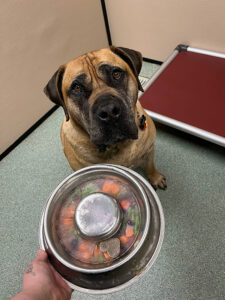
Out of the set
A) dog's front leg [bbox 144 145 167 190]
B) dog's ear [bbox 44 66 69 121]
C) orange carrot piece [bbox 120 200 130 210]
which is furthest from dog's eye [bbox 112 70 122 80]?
dog's front leg [bbox 144 145 167 190]

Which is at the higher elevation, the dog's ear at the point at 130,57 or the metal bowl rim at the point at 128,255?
the dog's ear at the point at 130,57

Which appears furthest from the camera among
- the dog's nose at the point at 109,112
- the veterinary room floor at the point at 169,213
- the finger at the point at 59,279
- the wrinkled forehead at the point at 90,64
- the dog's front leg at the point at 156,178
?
the dog's front leg at the point at 156,178

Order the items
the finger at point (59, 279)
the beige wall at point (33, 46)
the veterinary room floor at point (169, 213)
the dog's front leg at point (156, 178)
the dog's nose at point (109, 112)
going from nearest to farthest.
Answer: the finger at point (59, 279)
the dog's nose at point (109, 112)
the veterinary room floor at point (169, 213)
the dog's front leg at point (156, 178)
the beige wall at point (33, 46)

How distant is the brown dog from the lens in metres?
1.07

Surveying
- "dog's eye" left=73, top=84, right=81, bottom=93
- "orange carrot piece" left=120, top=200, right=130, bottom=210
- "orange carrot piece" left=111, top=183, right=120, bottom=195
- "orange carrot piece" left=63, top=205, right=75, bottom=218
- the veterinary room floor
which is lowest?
the veterinary room floor

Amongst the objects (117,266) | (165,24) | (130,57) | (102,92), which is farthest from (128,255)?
(165,24)

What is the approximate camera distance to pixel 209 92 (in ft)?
6.30

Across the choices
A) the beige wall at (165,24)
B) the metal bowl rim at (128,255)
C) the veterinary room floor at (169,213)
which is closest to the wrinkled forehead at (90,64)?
the metal bowl rim at (128,255)

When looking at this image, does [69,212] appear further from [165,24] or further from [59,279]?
[165,24]

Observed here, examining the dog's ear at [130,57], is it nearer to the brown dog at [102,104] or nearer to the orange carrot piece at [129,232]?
the brown dog at [102,104]

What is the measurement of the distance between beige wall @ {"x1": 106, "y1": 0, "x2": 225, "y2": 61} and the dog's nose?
146 cm

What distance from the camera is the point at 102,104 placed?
3.36ft

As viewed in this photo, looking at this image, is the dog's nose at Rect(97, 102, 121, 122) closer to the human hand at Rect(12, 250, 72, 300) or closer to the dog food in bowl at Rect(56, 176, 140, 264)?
the dog food in bowl at Rect(56, 176, 140, 264)

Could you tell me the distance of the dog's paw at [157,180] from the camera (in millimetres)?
1667
